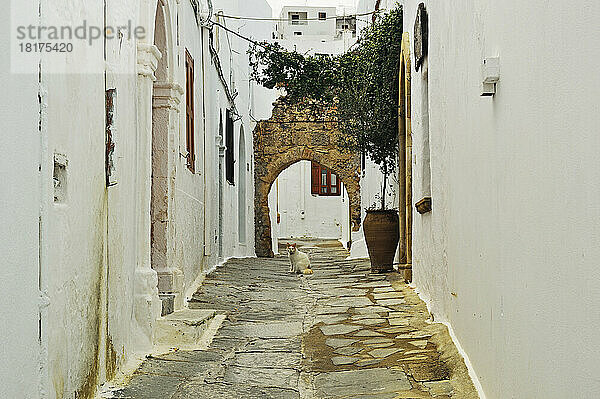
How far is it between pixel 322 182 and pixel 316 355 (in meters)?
25.3

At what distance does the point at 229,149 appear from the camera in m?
13.8

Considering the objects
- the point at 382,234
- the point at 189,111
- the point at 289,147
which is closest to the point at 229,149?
the point at 382,234

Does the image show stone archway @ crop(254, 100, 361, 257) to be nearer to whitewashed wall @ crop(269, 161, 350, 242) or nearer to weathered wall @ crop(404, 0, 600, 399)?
whitewashed wall @ crop(269, 161, 350, 242)

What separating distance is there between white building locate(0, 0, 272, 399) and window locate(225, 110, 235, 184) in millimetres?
5228

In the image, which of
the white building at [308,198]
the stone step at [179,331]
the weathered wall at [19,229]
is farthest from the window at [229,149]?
the white building at [308,198]

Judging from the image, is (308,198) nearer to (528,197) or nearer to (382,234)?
(382,234)

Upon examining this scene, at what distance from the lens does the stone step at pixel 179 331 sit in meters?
5.30

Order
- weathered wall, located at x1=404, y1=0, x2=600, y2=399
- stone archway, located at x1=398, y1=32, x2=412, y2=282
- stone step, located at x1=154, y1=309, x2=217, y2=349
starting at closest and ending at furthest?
weathered wall, located at x1=404, y1=0, x2=600, y2=399
stone step, located at x1=154, y1=309, x2=217, y2=349
stone archway, located at x1=398, y1=32, x2=412, y2=282

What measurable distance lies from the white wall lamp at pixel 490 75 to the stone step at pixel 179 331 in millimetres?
2937

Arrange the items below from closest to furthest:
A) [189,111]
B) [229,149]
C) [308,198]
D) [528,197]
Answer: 1. [528,197]
2. [189,111]
3. [229,149]
4. [308,198]

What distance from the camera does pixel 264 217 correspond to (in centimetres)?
1856

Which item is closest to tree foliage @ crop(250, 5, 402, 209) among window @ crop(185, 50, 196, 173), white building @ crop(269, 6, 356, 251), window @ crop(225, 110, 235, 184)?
window @ crop(225, 110, 235, 184)

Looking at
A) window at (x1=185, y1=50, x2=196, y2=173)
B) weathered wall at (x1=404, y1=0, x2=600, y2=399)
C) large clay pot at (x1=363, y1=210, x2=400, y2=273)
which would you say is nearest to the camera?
weathered wall at (x1=404, y1=0, x2=600, y2=399)

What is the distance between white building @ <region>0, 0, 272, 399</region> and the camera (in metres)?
2.63
